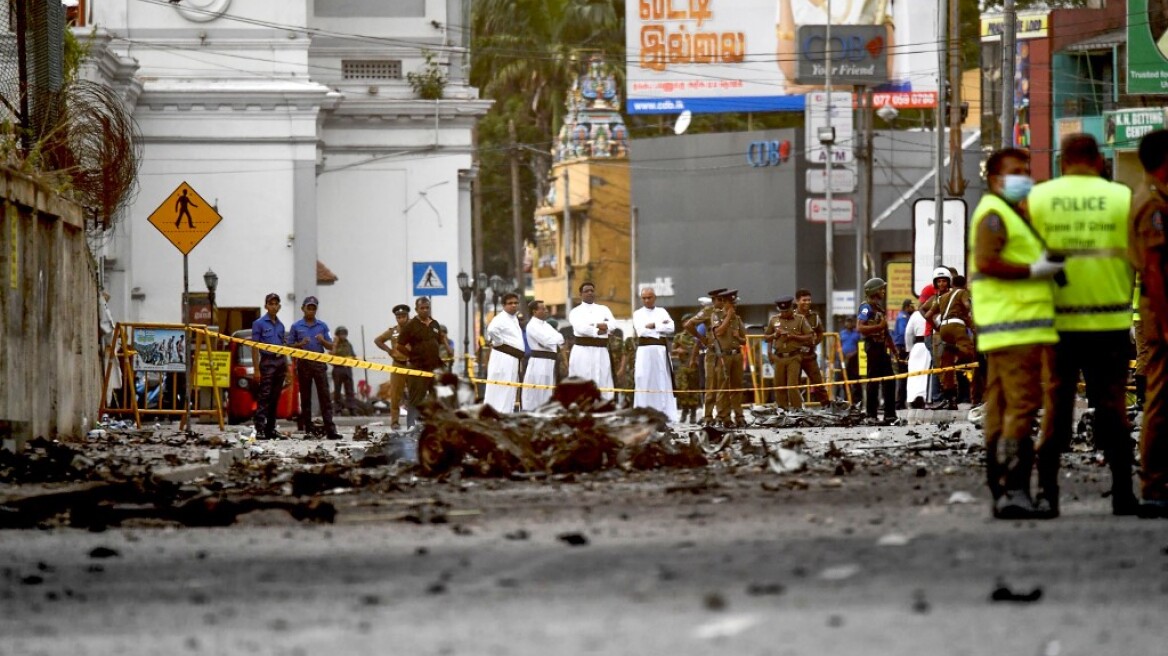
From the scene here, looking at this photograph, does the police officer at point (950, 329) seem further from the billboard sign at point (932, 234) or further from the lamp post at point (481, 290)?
the lamp post at point (481, 290)

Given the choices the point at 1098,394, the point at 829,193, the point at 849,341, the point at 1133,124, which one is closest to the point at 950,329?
the point at 849,341

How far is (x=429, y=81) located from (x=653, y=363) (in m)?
26.5

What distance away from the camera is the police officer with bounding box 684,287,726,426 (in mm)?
28281

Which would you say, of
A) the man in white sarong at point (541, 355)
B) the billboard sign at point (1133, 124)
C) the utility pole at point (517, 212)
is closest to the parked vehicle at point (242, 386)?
the man in white sarong at point (541, 355)

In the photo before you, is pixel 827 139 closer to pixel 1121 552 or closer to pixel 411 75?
pixel 411 75

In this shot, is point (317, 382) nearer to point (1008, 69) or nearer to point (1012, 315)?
point (1008, 69)

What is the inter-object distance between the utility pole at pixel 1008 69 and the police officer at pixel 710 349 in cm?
744

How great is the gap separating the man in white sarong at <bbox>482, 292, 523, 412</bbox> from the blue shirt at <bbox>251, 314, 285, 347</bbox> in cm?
356

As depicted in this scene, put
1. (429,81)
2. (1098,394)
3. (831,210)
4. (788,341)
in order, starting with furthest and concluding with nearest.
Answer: (831,210) → (429,81) → (788,341) → (1098,394)

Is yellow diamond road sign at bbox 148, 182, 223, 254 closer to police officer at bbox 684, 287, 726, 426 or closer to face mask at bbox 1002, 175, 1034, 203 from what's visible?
police officer at bbox 684, 287, 726, 426

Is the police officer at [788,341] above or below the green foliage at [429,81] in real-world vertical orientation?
below

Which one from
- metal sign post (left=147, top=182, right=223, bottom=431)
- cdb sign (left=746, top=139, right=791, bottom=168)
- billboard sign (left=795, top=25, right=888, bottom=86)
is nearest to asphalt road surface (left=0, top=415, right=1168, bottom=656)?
metal sign post (left=147, top=182, right=223, bottom=431)

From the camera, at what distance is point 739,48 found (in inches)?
2640

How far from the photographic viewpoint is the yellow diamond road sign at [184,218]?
27094 mm
